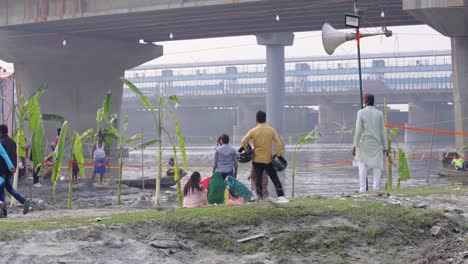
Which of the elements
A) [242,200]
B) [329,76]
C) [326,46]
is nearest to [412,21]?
[326,46]

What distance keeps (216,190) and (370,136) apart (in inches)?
98.9

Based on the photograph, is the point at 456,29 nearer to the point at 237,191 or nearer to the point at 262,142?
the point at 262,142

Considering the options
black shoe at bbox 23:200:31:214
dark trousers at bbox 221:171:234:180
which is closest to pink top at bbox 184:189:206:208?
dark trousers at bbox 221:171:234:180

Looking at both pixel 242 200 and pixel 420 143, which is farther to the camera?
pixel 420 143

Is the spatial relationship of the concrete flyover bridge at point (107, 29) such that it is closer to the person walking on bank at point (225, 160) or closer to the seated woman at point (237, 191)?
the person walking on bank at point (225, 160)

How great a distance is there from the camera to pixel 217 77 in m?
120

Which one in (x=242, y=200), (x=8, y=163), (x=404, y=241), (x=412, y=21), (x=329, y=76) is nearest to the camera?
(x=404, y=241)

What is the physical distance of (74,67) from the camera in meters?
47.9

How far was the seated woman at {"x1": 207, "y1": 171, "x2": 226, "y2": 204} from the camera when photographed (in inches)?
502

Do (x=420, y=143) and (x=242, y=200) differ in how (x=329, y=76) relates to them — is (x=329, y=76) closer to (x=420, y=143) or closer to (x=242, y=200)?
(x=420, y=143)

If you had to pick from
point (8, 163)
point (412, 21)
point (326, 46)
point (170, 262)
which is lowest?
point (170, 262)

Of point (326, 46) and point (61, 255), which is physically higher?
point (326, 46)

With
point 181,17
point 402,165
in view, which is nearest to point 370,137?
point 402,165

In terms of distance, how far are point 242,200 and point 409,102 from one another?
77.0 m
